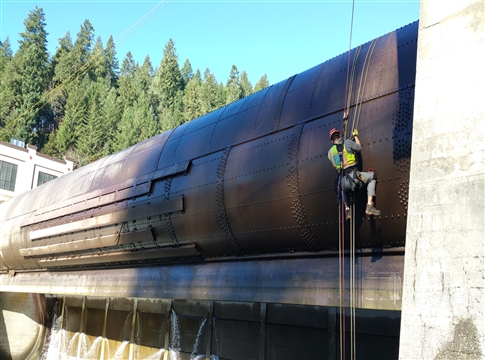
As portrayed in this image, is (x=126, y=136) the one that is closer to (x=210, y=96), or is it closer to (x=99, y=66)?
(x=210, y=96)

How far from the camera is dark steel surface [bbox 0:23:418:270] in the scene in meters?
5.50

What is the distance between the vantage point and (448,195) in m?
3.93

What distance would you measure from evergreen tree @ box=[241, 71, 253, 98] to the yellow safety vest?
92.2m

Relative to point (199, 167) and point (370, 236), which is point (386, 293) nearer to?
point (370, 236)

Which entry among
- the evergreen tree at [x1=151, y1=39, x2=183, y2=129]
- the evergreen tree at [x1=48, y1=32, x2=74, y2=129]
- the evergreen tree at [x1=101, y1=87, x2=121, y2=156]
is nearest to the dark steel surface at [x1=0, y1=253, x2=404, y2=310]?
the evergreen tree at [x1=101, y1=87, x2=121, y2=156]

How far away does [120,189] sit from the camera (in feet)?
34.4

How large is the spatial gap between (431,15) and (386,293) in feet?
10.8

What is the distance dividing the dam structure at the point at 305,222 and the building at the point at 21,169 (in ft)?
66.9

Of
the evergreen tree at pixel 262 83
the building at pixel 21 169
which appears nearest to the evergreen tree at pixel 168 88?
the evergreen tree at pixel 262 83

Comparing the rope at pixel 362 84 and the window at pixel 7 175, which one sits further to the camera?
the window at pixel 7 175

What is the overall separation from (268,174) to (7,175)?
30.3 meters

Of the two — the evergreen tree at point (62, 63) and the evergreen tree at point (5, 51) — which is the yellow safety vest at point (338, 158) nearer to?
the evergreen tree at point (62, 63)

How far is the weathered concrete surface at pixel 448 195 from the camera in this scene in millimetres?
3619

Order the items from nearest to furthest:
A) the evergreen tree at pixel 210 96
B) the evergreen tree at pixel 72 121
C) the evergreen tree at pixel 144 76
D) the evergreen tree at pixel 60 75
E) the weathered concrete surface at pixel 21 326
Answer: the weathered concrete surface at pixel 21 326 → the evergreen tree at pixel 72 121 → the evergreen tree at pixel 60 75 → the evergreen tree at pixel 210 96 → the evergreen tree at pixel 144 76
